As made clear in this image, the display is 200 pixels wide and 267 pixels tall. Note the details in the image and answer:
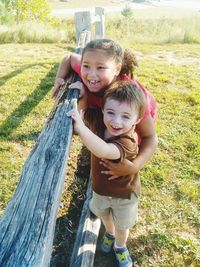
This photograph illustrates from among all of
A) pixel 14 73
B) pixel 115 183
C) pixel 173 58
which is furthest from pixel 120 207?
pixel 173 58

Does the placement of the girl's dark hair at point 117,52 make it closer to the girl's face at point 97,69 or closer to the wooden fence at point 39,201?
the girl's face at point 97,69

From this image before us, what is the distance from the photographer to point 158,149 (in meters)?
4.60

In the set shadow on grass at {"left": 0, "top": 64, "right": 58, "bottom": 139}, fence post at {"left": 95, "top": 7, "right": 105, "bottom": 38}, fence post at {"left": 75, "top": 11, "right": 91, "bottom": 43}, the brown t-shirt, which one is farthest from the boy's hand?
fence post at {"left": 95, "top": 7, "right": 105, "bottom": 38}

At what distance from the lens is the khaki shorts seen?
8.01 ft

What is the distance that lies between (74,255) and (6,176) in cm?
156

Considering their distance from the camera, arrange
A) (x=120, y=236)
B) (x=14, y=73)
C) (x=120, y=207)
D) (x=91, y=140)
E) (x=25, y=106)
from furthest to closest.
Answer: (x=14, y=73) < (x=25, y=106) < (x=120, y=236) < (x=120, y=207) < (x=91, y=140)

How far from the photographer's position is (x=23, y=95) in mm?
6184

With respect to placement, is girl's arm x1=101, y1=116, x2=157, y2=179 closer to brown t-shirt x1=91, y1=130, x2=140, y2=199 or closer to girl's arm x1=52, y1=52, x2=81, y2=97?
brown t-shirt x1=91, y1=130, x2=140, y2=199

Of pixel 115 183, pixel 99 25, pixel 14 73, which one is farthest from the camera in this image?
pixel 99 25

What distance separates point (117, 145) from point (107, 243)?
1.14 metres

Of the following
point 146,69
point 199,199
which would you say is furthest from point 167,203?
point 146,69

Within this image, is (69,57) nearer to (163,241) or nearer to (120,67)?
(120,67)

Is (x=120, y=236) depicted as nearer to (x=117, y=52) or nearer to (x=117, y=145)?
(x=117, y=145)

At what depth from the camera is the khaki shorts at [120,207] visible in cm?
244
